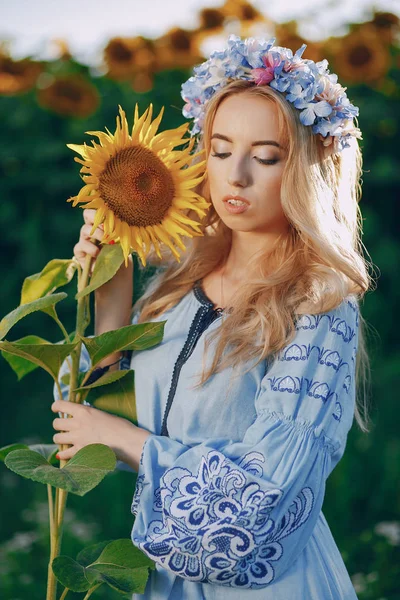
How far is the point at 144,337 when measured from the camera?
1938mm

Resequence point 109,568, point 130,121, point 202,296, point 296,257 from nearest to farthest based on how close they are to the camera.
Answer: point 109,568, point 296,257, point 202,296, point 130,121

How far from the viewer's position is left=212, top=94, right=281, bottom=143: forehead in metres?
1.98

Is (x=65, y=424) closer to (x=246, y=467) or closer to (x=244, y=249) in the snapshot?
(x=246, y=467)

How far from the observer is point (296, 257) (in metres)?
2.10

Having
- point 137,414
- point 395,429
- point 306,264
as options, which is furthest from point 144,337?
point 395,429

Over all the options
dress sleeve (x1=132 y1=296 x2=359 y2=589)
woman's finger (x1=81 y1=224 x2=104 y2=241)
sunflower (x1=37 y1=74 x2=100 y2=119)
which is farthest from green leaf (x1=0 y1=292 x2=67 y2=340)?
sunflower (x1=37 y1=74 x2=100 y2=119)

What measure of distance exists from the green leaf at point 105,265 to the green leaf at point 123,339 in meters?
0.10

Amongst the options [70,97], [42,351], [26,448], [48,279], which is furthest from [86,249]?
[70,97]

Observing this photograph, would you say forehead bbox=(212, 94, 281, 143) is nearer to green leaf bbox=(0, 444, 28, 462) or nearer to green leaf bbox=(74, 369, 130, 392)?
green leaf bbox=(74, 369, 130, 392)

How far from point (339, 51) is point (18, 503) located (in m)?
2.62

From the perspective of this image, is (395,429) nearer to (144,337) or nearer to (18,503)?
(18,503)

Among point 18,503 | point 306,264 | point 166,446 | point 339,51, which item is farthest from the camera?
point 339,51

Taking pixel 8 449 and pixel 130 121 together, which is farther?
pixel 130 121

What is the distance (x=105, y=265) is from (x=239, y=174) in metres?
0.36
